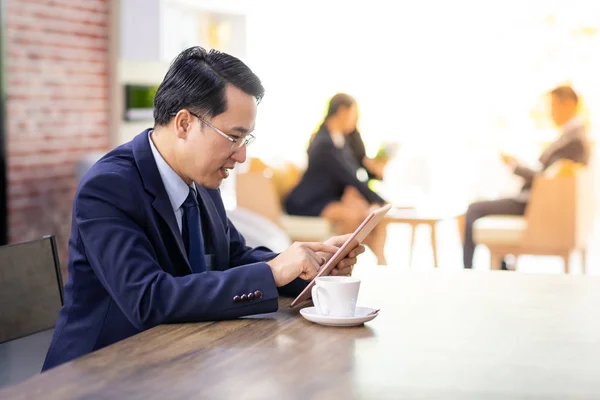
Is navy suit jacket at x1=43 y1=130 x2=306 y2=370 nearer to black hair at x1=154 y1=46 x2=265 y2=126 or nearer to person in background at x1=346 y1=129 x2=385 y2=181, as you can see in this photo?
black hair at x1=154 y1=46 x2=265 y2=126

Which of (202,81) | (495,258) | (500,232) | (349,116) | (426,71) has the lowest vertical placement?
(495,258)

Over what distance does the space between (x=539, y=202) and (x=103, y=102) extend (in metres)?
2.87

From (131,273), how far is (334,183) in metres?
4.47

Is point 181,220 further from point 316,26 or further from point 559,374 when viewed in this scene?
point 316,26

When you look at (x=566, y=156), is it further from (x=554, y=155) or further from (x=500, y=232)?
(x=500, y=232)

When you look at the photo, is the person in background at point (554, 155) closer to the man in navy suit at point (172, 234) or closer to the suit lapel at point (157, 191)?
the man in navy suit at point (172, 234)

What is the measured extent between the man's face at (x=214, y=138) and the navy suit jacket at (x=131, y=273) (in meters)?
0.09

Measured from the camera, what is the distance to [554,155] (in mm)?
5824

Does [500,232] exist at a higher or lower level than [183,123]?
lower

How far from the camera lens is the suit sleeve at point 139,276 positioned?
5.33 ft

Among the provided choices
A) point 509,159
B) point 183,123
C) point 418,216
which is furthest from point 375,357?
point 509,159

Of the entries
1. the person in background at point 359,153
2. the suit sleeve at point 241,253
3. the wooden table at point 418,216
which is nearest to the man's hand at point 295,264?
the suit sleeve at point 241,253

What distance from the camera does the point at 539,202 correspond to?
543cm

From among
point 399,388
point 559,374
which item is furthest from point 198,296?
point 559,374
